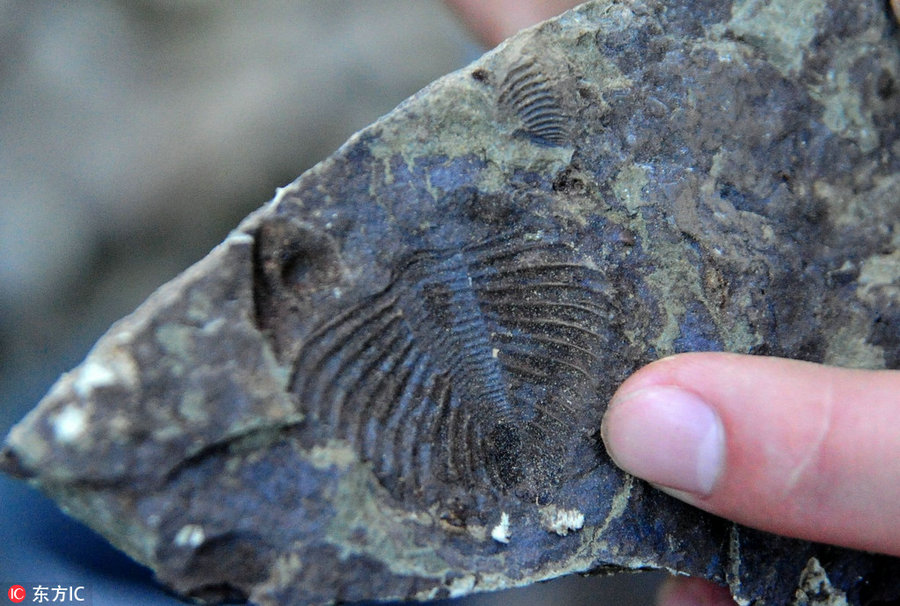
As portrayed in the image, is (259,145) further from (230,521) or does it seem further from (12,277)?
(230,521)

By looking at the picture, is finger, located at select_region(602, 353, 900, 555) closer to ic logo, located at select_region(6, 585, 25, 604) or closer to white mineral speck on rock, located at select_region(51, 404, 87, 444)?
white mineral speck on rock, located at select_region(51, 404, 87, 444)

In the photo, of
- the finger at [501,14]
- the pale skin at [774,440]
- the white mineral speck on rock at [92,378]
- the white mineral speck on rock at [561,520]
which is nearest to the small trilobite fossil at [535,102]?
the pale skin at [774,440]

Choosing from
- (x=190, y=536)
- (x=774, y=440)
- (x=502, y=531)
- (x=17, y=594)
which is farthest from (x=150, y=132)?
(x=774, y=440)

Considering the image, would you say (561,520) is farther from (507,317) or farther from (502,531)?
(507,317)

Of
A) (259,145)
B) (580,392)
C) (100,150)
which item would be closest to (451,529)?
(580,392)

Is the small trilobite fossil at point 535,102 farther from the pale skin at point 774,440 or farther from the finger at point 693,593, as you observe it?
the finger at point 693,593

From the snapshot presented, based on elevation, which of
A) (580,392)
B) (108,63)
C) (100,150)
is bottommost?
(580,392)

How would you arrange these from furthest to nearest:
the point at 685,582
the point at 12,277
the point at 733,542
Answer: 1. the point at 12,277
2. the point at 685,582
3. the point at 733,542
